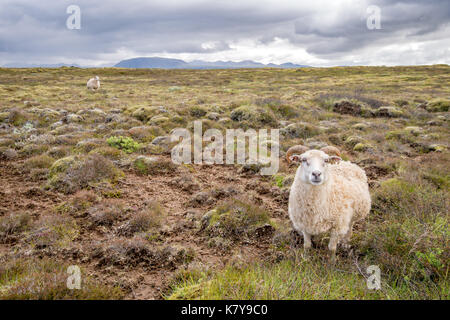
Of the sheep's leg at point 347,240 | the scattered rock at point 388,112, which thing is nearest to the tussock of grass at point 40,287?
the sheep's leg at point 347,240

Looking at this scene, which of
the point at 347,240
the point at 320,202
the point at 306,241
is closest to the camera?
the point at 320,202

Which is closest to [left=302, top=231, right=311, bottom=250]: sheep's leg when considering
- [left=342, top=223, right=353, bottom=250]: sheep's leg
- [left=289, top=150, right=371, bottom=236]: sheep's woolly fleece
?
[left=289, top=150, right=371, bottom=236]: sheep's woolly fleece

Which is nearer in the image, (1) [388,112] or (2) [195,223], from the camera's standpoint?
(2) [195,223]

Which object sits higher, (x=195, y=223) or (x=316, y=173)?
(x=316, y=173)

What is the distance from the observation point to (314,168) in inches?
186

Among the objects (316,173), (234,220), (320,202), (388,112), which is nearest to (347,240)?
(320,202)

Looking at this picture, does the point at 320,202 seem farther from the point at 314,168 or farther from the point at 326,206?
the point at 314,168

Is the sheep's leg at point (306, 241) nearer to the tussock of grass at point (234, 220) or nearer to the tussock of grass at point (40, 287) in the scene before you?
the tussock of grass at point (234, 220)

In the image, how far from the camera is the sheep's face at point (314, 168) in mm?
4645

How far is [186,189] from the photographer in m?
8.58

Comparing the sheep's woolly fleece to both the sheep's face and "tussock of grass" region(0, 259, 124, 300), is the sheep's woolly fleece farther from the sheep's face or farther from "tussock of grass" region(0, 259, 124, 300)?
"tussock of grass" region(0, 259, 124, 300)

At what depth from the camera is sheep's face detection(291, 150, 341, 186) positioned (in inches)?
183

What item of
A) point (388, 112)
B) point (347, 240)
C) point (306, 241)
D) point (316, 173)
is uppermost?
point (388, 112)

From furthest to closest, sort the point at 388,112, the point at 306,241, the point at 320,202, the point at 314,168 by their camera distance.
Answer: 1. the point at 388,112
2. the point at 306,241
3. the point at 320,202
4. the point at 314,168
